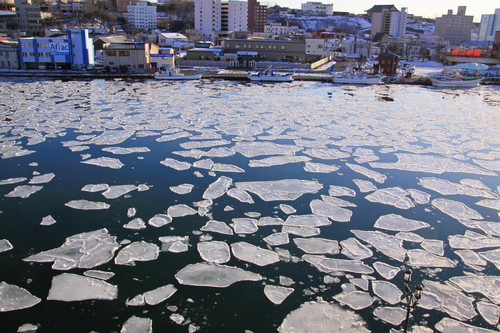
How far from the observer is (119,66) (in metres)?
22.9

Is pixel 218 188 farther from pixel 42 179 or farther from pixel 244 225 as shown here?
pixel 42 179

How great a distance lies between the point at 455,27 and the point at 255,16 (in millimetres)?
36036

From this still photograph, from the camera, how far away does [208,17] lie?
151ft

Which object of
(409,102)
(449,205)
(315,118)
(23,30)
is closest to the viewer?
(449,205)

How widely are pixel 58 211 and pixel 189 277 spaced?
2.19 m

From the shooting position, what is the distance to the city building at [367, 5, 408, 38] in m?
64.6

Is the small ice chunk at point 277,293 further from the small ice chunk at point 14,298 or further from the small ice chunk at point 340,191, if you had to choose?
the small ice chunk at point 340,191

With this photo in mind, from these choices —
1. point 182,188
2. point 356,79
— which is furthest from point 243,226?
point 356,79

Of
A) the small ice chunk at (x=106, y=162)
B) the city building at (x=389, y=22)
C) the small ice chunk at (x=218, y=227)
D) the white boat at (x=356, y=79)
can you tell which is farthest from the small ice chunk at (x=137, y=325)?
the city building at (x=389, y=22)

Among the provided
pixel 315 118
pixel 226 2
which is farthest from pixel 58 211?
pixel 226 2

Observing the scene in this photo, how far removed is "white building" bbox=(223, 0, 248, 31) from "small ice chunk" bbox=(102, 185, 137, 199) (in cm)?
4390

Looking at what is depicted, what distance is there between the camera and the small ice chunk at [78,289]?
3201mm

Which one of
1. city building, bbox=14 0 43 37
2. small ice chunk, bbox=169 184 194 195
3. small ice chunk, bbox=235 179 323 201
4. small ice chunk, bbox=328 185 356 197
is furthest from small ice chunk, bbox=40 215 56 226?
city building, bbox=14 0 43 37

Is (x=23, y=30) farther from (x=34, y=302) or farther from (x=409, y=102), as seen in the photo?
(x=34, y=302)
